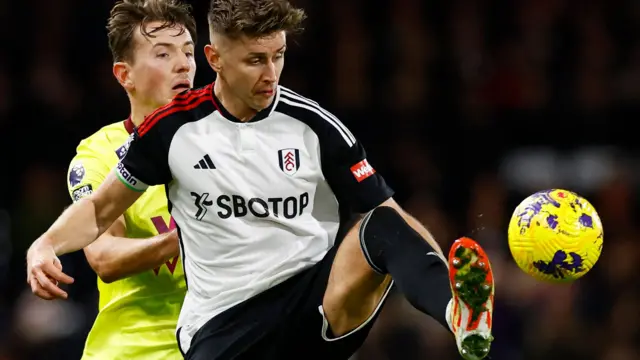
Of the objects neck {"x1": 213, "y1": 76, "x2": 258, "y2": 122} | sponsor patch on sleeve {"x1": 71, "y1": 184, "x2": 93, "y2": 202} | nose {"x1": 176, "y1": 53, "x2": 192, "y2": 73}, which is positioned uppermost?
neck {"x1": 213, "y1": 76, "x2": 258, "y2": 122}

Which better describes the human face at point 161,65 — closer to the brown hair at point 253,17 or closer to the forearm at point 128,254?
the forearm at point 128,254

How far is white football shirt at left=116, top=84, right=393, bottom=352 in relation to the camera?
459 centimetres

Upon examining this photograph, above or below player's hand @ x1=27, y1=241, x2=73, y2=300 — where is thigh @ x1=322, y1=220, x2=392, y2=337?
below

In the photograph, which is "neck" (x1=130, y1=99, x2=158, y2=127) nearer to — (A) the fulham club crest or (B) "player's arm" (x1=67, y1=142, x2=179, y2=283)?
(B) "player's arm" (x1=67, y1=142, x2=179, y2=283)

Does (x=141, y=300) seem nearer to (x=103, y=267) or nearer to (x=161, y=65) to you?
(x=103, y=267)

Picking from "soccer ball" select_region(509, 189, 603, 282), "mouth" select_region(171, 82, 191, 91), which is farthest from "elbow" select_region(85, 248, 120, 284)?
"soccer ball" select_region(509, 189, 603, 282)

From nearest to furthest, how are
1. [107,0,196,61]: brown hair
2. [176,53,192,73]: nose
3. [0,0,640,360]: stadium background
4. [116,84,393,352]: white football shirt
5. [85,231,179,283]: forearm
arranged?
1. [116,84,393,352]: white football shirt
2. [85,231,179,283]: forearm
3. [176,53,192,73]: nose
4. [107,0,196,61]: brown hair
5. [0,0,640,360]: stadium background

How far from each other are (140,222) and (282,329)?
42.9 inches

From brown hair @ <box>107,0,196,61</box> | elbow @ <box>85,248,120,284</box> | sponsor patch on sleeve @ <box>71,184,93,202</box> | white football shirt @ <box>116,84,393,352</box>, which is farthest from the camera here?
brown hair @ <box>107,0,196,61</box>

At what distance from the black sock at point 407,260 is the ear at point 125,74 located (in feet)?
6.18

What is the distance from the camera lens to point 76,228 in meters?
4.69

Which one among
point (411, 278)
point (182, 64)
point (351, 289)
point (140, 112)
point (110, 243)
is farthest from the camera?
point (140, 112)

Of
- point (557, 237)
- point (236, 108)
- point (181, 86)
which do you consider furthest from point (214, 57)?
point (557, 237)

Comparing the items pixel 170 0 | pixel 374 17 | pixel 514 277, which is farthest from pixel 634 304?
pixel 170 0
